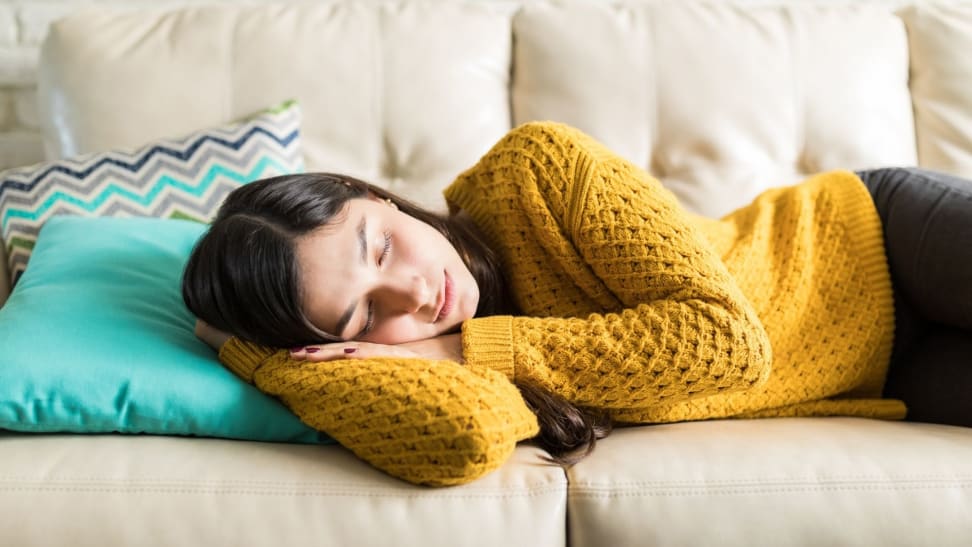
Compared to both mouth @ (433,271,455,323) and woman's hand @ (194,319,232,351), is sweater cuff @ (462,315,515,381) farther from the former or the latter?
woman's hand @ (194,319,232,351)

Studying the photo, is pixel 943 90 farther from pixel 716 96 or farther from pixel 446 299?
pixel 446 299

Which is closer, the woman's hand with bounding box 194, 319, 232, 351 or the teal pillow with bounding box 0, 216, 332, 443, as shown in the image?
the teal pillow with bounding box 0, 216, 332, 443

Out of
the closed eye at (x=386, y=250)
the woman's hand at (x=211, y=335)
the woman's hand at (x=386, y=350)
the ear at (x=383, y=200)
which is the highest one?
the ear at (x=383, y=200)

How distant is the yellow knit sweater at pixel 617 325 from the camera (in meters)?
0.89

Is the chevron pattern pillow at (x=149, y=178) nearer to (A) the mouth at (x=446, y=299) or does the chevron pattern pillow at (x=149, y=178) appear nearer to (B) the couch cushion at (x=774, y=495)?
(A) the mouth at (x=446, y=299)

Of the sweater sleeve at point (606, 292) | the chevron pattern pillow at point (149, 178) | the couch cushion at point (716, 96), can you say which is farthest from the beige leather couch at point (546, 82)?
the sweater sleeve at point (606, 292)

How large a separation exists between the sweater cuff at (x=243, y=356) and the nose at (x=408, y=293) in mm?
186

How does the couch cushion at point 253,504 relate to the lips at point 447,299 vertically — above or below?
below

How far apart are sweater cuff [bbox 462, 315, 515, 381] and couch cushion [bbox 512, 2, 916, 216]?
2.23 feet

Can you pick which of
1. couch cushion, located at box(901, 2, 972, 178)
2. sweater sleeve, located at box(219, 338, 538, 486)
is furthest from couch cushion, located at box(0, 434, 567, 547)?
couch cushion, located at box(901, 2, 972, 178)

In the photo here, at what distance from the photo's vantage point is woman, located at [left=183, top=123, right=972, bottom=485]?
0.93 m

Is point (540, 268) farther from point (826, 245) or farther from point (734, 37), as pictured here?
point (734, 37)

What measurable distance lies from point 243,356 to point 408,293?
0.80 feet

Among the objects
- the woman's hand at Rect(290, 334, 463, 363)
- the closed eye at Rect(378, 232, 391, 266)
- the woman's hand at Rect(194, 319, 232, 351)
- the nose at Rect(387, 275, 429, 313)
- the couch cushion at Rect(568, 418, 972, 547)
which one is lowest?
the couch cushion at Rect(568, 418, 972, 547)
